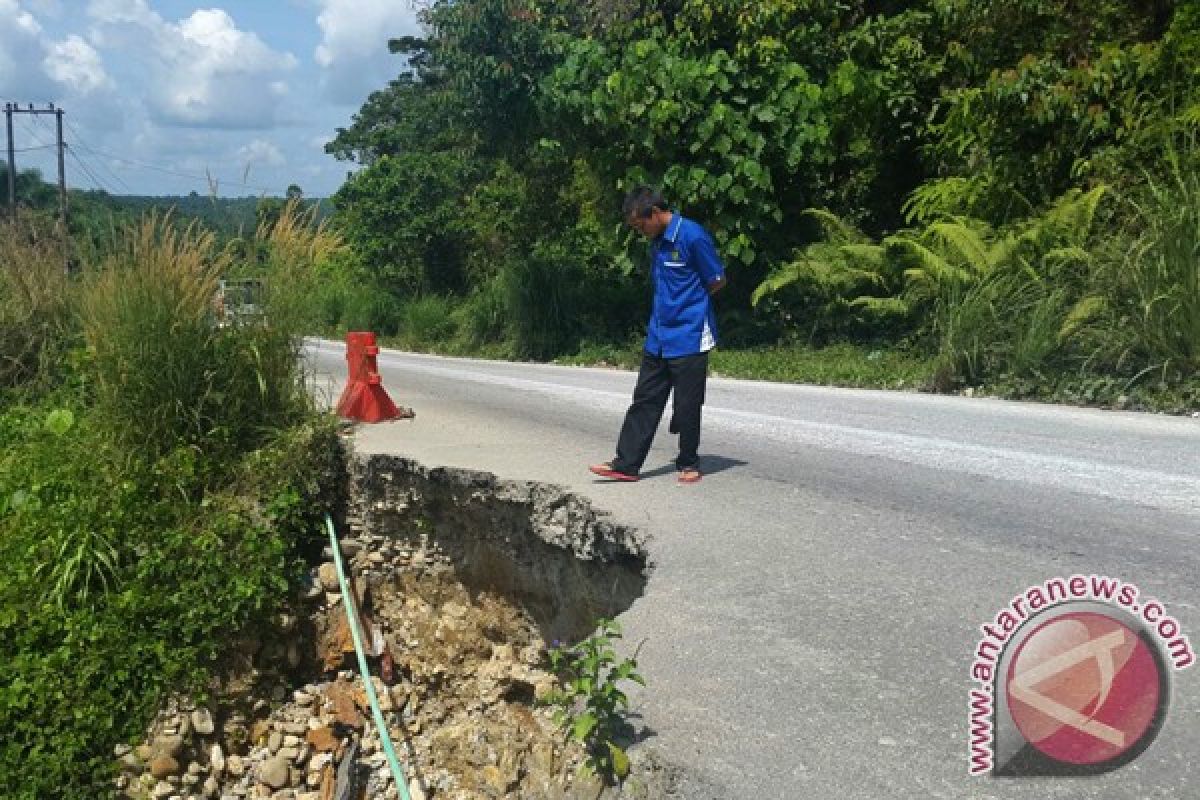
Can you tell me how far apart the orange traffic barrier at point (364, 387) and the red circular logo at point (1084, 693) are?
6.00 m

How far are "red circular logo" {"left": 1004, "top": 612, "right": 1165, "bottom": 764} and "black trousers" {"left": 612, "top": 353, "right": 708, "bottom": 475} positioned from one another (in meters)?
3.00

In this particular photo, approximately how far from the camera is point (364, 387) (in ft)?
27.4

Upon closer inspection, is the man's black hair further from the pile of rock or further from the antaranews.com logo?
the antaranews.com logo

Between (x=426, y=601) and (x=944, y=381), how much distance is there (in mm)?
6035

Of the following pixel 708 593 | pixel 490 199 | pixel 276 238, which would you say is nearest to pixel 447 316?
pixel 490 199

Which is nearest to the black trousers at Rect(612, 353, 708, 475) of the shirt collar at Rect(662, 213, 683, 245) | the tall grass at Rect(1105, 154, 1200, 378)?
the shirt collar at Rect(662, 213, 683, 245)

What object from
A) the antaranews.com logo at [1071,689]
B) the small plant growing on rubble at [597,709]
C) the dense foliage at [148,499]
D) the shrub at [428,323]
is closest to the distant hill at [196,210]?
the dense foliage at [148,499]

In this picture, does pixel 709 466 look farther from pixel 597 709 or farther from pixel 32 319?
pixel 32 319

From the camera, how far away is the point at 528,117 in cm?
1730

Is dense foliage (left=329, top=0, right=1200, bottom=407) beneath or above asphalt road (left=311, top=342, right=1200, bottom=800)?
above

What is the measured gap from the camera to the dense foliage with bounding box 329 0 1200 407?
11016mm

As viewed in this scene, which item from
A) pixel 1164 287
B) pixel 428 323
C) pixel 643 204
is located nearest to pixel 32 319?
pixel 643 204

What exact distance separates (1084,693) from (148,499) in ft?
16.6

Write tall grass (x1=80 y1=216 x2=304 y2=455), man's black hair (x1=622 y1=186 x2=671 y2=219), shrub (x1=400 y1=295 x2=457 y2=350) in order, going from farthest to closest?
shrub (x1=400 y1=295 x2=457 y2=350) → tall grass (x1=80 y1=216 x2=304 y2=455) → man's black hair (x1=622 y1=186 x2=671 y2=219)
